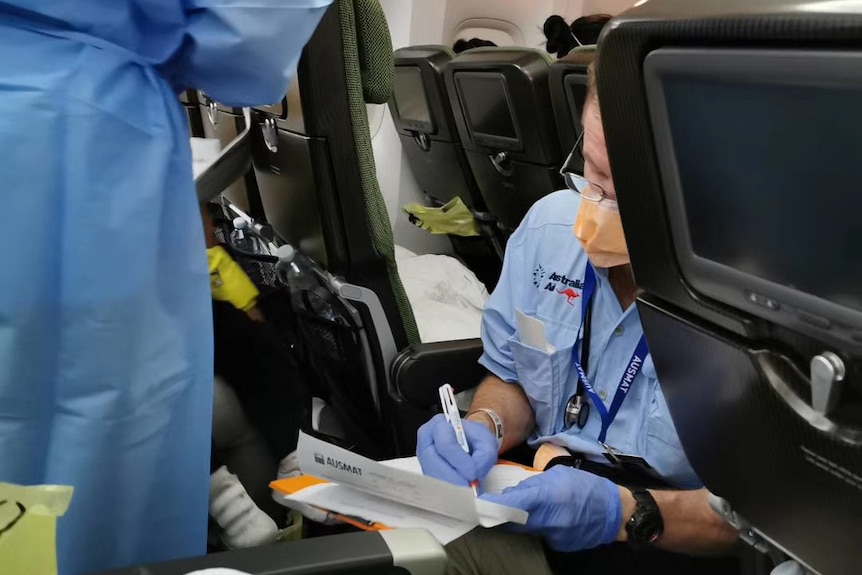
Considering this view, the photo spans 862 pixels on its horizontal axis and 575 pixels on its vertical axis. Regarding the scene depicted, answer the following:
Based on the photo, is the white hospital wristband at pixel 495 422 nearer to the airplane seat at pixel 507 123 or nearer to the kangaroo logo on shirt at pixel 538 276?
the kangaroo logo on shirt at pixel 538 276

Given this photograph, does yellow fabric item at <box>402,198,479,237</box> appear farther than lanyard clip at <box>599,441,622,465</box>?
Yes

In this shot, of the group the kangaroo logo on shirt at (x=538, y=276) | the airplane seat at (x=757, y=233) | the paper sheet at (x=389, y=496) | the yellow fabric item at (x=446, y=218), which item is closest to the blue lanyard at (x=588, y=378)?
the kangaroo logo on shirt at (x=538, y=276)

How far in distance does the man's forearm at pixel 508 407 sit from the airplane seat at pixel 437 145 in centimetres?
176

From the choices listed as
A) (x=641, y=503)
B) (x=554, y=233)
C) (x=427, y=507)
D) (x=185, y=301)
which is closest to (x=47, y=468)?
(x=185, y=301)

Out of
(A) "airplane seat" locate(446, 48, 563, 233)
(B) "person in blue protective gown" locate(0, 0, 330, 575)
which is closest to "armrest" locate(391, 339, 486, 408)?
(B) "person in blue protective gown" locate(0, 0, 330, 575)

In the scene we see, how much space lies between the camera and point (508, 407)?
5.15 feet

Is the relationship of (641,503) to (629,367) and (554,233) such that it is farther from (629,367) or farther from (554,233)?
(554,233)

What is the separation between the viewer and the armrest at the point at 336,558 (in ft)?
2.39

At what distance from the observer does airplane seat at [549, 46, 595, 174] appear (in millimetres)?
2348

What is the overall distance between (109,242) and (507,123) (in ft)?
7.43

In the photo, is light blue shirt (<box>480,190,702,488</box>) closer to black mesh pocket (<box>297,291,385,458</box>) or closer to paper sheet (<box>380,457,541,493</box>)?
paper sheet (<box>380,457,541,493</box>)

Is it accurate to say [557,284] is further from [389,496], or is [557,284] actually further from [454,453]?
[389,496]

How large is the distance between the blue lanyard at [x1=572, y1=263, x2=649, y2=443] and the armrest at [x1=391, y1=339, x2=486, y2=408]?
0.30 meters

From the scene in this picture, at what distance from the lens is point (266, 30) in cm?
75
